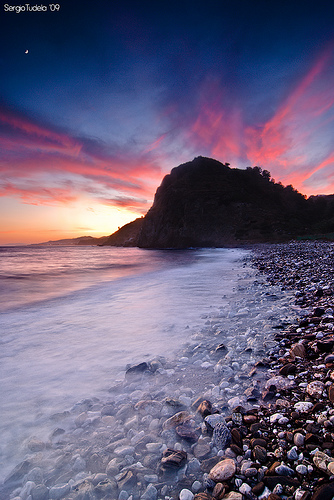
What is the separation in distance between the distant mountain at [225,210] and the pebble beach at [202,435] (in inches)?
2362

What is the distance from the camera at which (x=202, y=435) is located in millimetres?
2164

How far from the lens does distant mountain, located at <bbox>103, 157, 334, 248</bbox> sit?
216ft

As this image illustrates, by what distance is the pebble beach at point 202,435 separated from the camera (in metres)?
1.65

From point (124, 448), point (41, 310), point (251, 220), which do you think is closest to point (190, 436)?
point (124, 448)

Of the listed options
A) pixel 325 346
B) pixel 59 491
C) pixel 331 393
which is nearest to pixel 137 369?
pixel 59 491

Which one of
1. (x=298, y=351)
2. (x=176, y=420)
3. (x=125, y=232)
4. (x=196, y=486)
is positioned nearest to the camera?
(x=196, y=486)

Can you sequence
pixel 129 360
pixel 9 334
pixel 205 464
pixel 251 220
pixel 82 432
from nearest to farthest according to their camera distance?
pixel 205 464 → pixel 82 432 → pixel 129 360 → pixel 9 334 → pixel 251 220

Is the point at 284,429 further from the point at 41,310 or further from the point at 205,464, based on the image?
the point at 41,310

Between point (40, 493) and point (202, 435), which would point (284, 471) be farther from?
point (40, 493)

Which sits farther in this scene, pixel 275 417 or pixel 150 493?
pixel 275 417

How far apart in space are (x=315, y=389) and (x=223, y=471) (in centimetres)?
137

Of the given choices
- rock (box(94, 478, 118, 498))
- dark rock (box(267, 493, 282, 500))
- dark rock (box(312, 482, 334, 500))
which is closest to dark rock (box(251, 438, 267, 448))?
dark rock (box(267, 493, 282, 500))

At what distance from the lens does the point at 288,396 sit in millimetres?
2453

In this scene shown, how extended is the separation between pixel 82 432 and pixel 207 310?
468cm
